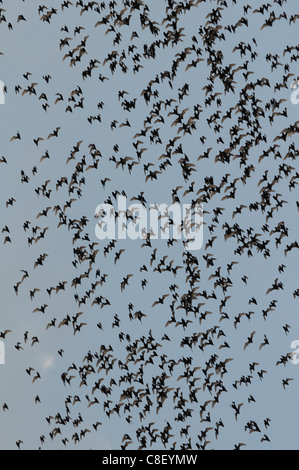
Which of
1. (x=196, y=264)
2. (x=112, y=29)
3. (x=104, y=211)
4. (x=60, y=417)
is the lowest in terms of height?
(x=60, y=417)

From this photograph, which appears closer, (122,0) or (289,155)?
(289,155)

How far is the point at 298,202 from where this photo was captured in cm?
8075

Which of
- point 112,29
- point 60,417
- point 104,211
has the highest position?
point 112,29

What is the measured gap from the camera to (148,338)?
285 feet

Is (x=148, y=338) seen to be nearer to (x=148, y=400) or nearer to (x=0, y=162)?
(x=148, y=400)

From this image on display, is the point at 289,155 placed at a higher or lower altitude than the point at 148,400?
higher

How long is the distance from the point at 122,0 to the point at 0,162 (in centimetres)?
1931
